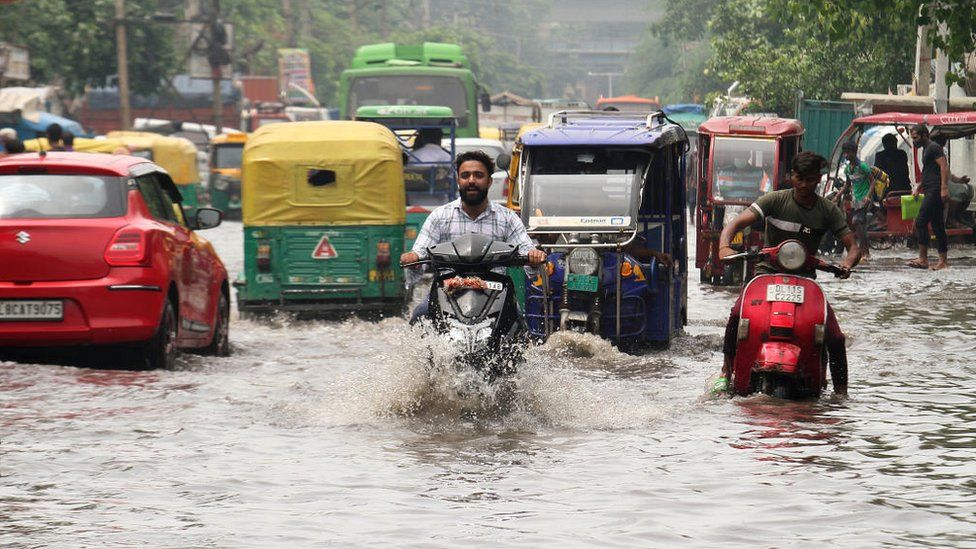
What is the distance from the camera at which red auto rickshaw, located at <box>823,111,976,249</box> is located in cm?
2353

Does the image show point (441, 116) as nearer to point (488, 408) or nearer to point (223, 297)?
point (223, 297)

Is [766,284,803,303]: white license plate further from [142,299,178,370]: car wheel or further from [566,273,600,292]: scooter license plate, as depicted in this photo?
[142,299,178,370]: car wheel

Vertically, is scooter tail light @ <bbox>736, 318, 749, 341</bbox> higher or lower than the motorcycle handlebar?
lower

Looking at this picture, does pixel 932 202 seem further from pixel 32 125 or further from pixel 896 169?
pixel 32 125

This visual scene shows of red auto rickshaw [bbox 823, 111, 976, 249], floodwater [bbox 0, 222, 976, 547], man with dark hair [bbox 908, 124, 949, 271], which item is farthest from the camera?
red auto rickshaw [bbox 823, 111, 976, 249]

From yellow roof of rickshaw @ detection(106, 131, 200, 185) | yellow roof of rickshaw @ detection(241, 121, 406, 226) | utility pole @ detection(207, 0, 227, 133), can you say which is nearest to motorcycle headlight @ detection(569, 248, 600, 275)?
yellow roof of rickshaw @ detection(241, 121, 406, 226)

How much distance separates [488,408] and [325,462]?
1.40 m

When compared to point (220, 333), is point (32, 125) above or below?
above

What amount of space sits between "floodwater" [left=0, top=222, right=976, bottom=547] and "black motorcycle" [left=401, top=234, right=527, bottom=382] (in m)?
0.14

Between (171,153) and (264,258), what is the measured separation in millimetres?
17819

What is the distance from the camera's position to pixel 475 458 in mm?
8625

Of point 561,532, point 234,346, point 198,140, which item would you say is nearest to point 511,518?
point 561,532

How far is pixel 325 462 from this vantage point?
8.56m

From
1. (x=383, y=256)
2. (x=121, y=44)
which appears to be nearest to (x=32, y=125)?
(x=121, y=44)
